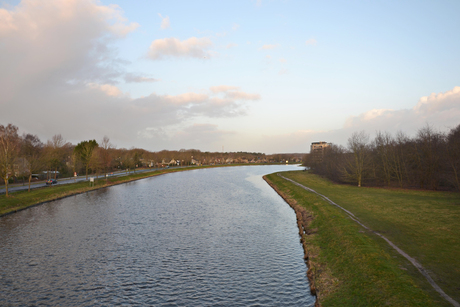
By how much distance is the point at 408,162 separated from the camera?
2003 inches

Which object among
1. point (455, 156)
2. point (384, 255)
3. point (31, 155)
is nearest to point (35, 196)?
point (31, 155)

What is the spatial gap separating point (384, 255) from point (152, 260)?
13.7 metres

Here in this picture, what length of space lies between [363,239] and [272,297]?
825 centimetres

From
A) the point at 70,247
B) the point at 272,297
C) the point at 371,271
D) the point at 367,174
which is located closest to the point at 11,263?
the point at 70,247

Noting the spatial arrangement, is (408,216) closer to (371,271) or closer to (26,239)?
(371,271)

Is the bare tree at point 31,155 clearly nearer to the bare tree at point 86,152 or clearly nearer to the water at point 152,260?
the bare tree at point 86,152

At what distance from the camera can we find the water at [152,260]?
1370 centimetres

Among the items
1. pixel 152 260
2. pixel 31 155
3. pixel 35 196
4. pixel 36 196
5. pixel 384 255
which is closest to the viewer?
pixel 384 255

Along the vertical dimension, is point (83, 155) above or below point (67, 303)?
above

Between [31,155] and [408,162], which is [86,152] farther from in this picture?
[408,162]

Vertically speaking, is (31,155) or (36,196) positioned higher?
(31,155)

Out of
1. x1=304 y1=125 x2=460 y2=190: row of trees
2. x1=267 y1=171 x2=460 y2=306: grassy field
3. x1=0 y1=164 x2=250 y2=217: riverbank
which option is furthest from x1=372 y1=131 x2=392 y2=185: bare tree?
x1=0 y1=164 x2=250 y2=217: riverbank

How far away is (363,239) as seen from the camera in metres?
18.3

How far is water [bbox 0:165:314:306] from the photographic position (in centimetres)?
1370
